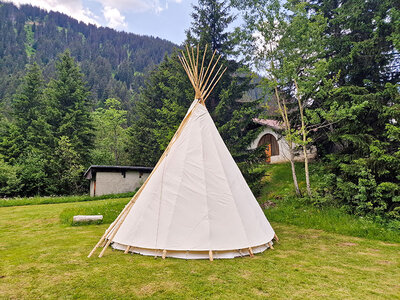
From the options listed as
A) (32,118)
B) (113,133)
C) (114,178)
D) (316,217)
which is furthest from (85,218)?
(113,133)

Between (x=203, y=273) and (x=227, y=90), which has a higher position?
(x=227, y=90)

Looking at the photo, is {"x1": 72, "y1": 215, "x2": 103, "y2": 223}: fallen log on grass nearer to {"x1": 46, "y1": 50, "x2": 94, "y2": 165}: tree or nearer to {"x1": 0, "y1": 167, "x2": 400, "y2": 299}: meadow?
{"x1": 0, "y1": 167, "x2": 400, "y2": 299}: meadow

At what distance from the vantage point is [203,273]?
3.94 m

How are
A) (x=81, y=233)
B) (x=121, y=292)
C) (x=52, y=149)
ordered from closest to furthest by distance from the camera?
(x=121, y=292)
(x=81, y=233)
(x=52, y=149)

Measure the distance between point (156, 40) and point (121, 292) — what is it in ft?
527

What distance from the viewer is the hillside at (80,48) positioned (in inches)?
3044

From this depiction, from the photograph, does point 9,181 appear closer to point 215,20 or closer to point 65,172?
point 65,172

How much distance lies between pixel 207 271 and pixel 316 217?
6.01 meters

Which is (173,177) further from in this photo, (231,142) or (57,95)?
(57,95)

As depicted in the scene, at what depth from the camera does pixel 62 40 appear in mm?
140125

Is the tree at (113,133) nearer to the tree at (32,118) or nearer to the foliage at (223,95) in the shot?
the tree at (32,118)

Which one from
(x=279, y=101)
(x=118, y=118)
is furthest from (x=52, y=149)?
(x=279, y=101)

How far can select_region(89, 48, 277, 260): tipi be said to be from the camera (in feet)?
15.5

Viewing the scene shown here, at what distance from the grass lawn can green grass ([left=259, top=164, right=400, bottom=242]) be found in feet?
3.76
